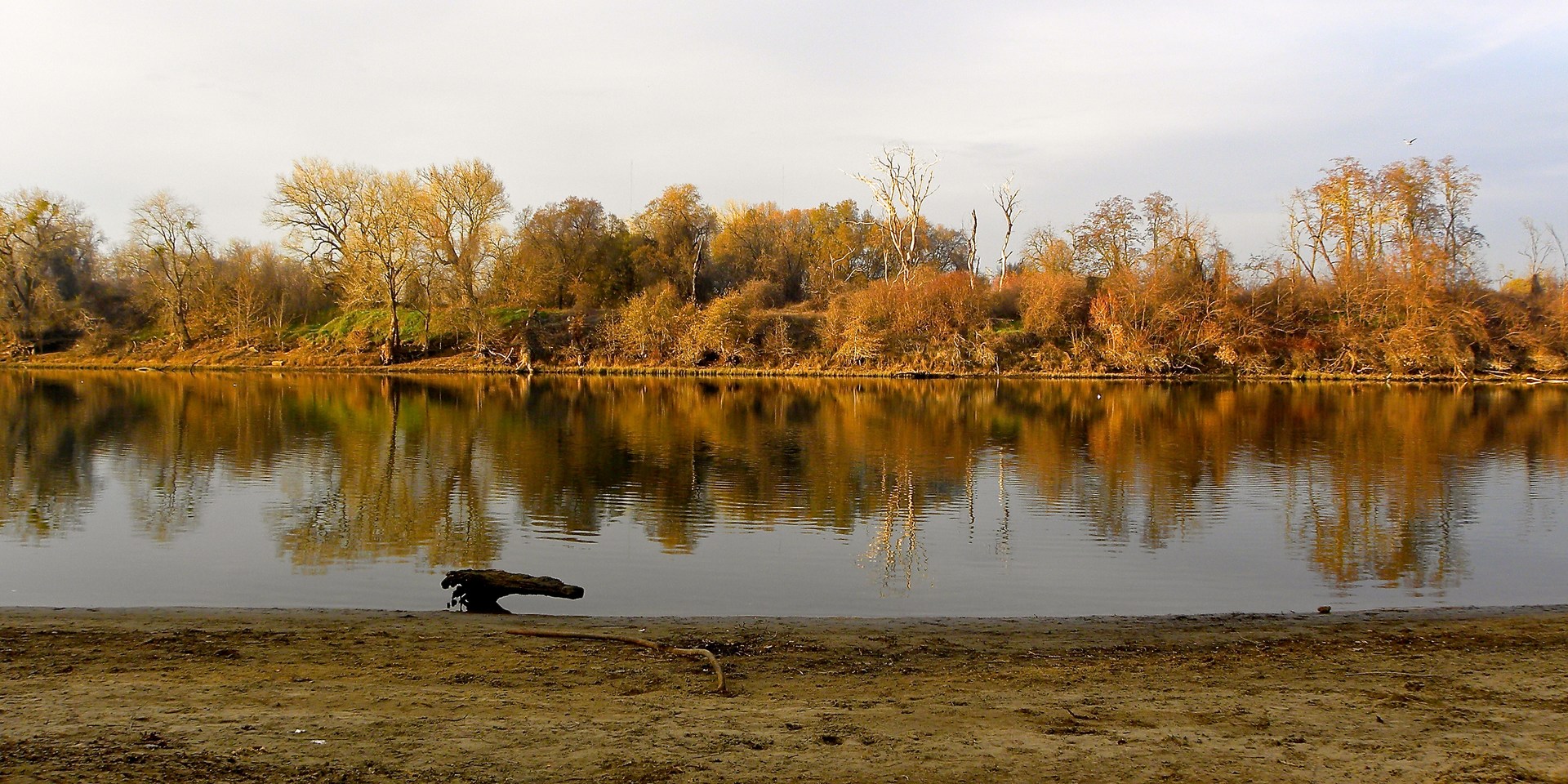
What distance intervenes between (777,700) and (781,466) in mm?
13790

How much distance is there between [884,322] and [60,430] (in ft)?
127

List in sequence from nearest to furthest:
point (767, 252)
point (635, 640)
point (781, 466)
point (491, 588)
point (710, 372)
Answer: point (635, 640) → point (491, 588) → point (781, 466) → point (710, 372) → point (767, 252)

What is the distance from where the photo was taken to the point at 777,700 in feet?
19.5

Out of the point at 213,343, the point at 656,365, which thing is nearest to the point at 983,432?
the point at 656,365

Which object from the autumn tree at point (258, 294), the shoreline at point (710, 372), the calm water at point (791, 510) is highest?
the autumn tree at point (258, 294)

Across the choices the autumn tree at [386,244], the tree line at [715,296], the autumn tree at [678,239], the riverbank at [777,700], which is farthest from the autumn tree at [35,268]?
the riverbank at [777,700]

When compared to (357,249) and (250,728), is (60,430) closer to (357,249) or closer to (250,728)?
(250,728)

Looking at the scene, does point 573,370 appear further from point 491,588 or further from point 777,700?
point 777,700

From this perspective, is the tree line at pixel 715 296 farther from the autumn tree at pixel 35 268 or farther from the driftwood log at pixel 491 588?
the driftwood log at pixel 491 588

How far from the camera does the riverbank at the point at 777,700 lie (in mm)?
4680

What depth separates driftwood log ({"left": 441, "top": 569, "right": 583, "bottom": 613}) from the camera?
29.7 ft

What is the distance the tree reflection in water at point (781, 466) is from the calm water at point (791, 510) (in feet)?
0.36

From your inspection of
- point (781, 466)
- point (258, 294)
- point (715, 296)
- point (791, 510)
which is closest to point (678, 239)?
point (715, 296)

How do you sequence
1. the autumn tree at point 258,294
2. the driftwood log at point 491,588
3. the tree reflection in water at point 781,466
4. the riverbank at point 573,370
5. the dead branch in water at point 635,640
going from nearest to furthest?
the dead branch in water at point 635,640 < the driftwood log at point 491,588 < the tree reflection in water at point 781,466 < the riverbank at point 573,370 < the autumn tree at point 258,294
